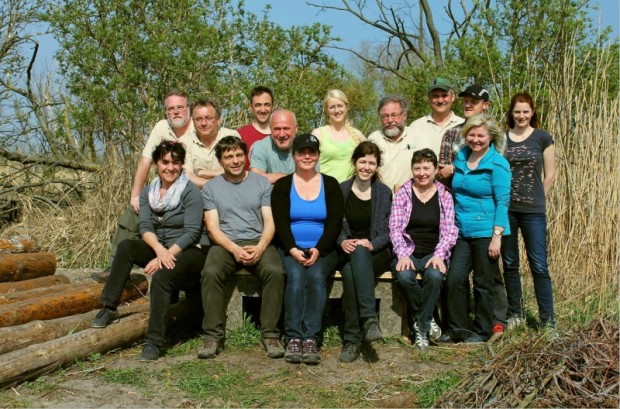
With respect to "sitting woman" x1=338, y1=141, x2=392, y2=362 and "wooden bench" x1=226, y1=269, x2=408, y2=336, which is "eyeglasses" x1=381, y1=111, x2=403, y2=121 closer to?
"sitting woman" x1=338, y1=141, x2=392, y2=362

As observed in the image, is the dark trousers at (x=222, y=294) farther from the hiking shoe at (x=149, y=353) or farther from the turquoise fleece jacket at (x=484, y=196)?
the turquoise fleece jacket at (x=484, y=196)

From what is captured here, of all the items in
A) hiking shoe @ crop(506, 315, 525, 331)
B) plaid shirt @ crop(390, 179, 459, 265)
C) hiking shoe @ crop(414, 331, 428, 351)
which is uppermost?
plaid shirt @ crop(390, 179, 459, 265)

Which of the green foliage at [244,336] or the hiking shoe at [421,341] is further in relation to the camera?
the green foliage at [244,336]

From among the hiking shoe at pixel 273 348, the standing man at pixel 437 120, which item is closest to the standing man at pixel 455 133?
the standing man at pixel 437 120

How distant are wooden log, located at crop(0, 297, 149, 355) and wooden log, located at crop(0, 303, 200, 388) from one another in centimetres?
16

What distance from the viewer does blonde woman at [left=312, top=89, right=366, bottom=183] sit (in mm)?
5645

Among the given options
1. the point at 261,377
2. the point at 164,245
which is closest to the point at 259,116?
the point at 164,245

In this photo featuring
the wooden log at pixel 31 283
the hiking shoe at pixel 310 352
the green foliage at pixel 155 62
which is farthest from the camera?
the green foliage at pixel 155 62

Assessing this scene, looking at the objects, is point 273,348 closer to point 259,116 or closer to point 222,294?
point 222,294

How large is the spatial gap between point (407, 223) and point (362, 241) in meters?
0.36

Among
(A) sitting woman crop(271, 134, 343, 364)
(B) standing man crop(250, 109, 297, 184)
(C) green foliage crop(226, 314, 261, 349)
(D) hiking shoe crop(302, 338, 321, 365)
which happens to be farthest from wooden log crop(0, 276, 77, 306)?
Result: (D) hiking shoe crop(302, 338, 321, 365)

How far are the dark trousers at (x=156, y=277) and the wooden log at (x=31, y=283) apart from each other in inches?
55.4

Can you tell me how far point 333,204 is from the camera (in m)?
5.11

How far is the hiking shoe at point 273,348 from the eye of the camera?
190 inches
